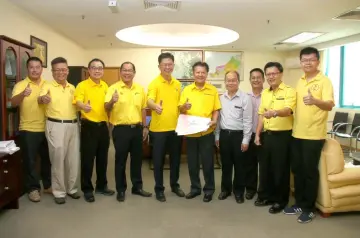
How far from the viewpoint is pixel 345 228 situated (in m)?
2.68

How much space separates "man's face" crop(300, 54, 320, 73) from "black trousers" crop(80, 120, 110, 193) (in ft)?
7.01

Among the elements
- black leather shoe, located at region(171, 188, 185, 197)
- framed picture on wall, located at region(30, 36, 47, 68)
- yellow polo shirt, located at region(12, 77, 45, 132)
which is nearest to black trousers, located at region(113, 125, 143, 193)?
black leather shoe, located at region(171, 188, 185, 197)

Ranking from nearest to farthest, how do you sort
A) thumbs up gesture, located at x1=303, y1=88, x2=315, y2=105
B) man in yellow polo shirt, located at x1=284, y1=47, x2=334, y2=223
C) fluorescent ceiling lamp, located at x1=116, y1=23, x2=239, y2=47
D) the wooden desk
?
thumbs up gesture, located at x1=303, y1=88, x2=315, y2=105 < man in yellow polo shirt, located at x1=284, y1=47, x2=334, y2=223 < the wooden desk < fluorescent ceiling lamp, located at x1=116, y1=23, x2=239, y2=47

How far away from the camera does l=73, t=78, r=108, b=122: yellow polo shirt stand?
10.6 ft

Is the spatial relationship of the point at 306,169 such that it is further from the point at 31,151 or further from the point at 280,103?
the point at 31,151

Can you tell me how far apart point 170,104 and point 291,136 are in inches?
50.7

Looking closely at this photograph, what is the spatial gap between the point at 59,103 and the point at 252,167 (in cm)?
221

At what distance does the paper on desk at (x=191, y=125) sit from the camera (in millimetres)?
3174

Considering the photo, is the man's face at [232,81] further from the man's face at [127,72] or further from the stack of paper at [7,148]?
the stack of paper at [7,148]

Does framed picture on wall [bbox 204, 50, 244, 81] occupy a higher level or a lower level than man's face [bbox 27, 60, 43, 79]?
higher

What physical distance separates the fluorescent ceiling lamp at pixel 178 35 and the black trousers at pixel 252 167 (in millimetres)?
4558

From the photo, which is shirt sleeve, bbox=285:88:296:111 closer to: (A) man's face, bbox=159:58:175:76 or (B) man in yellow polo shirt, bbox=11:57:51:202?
(A) man's face, bbox=159:58:175:76

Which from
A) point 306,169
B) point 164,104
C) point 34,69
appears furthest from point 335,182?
point 34,69

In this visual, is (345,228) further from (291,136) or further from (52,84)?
(52,84)
